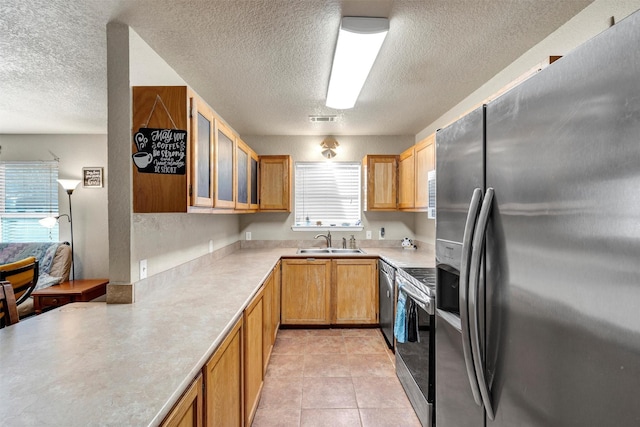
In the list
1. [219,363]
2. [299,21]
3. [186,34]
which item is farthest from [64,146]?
[219,363]

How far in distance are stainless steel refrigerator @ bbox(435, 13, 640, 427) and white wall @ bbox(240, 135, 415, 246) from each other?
3099 millimetres

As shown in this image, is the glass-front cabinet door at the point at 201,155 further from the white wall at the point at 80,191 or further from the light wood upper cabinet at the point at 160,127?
the white wall at the point at 80,191

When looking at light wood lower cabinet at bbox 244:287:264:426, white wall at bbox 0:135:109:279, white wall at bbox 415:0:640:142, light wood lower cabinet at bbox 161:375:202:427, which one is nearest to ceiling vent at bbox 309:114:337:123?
white wall at bbox 415:0:640:142

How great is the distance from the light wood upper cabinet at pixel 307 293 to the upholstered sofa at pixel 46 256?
2.87 meters

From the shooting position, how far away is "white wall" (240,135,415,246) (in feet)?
13.8

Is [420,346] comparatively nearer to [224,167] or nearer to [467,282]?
[467,282]

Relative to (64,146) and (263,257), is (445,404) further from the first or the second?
(64,146)

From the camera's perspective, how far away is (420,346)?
190 centimetres

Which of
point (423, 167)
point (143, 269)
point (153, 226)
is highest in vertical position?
point (423, 167)

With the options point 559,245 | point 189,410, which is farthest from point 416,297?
point 189,410

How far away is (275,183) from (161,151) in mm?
2245

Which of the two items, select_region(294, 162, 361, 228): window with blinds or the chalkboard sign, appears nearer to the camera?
the chalkboard sign

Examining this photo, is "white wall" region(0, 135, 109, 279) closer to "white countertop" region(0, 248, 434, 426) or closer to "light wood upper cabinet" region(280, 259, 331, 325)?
"light wood upper cabinet" region(280, 259, 331, 325)

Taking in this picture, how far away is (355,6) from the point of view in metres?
1.55
